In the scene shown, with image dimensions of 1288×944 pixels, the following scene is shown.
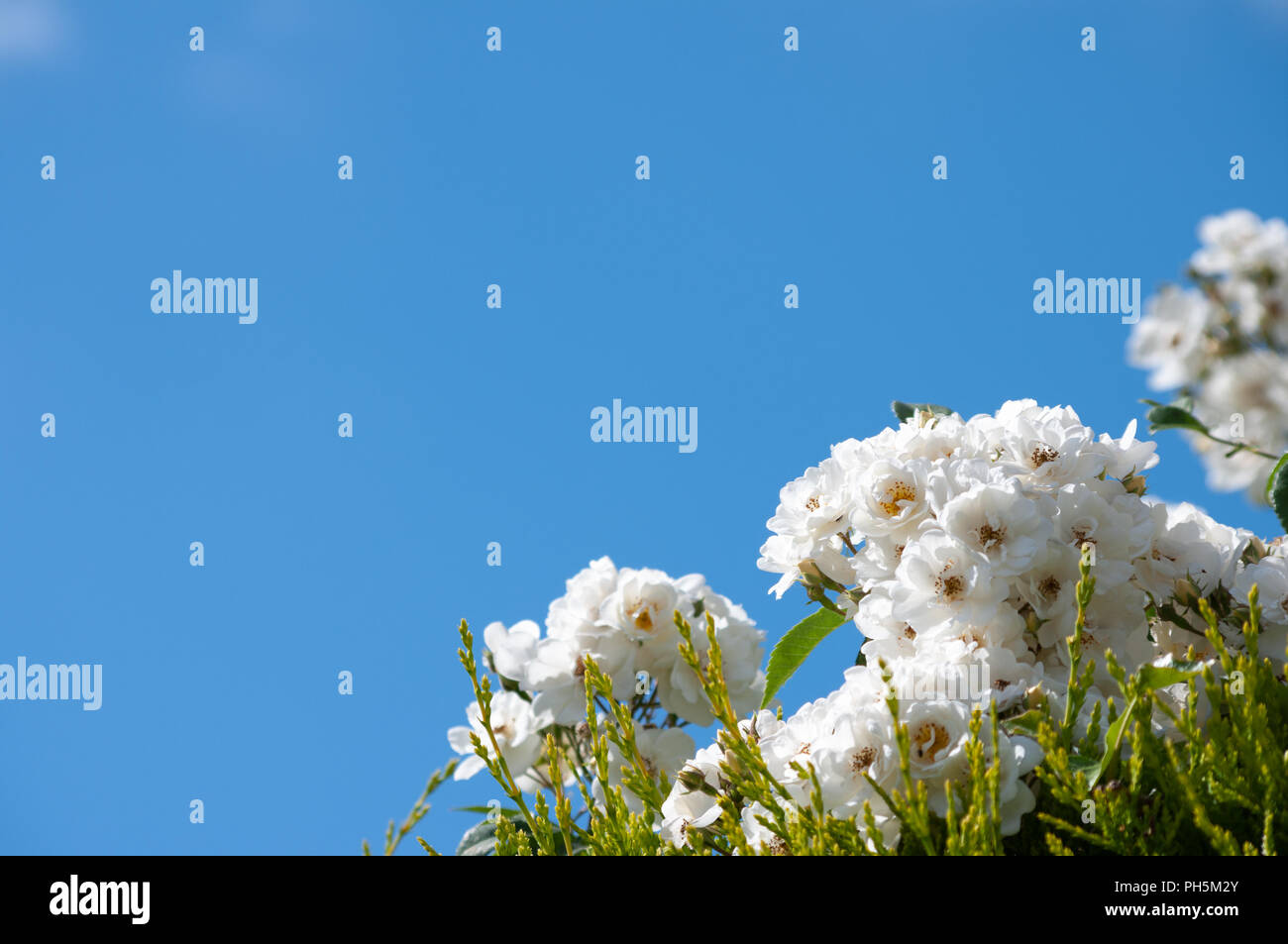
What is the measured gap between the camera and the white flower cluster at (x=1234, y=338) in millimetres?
2850

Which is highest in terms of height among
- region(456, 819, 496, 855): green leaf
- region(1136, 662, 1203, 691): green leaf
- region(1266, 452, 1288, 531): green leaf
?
region(1266, 452, 1288, 531): green leaf

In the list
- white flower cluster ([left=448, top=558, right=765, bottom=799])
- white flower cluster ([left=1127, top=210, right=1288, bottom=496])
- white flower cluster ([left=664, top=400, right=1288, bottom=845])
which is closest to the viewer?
white flower cluster ([left=664, top=400, right=1288, bottom=845])

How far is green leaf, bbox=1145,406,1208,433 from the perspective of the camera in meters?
1.52

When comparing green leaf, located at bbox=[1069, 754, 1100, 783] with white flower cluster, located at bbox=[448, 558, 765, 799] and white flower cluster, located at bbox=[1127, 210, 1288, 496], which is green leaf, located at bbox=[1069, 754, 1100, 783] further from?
white flower cluster, located at bbox=[1127, 210, 1288, 496]

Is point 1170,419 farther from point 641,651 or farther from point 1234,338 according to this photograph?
point 1234,338

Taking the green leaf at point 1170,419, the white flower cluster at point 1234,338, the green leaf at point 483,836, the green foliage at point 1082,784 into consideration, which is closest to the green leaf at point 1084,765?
the green foliage at point 1082,784

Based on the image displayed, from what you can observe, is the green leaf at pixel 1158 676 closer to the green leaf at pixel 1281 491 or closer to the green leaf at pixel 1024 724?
the green leaf at pixel 1024 724

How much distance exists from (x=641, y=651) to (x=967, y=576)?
0.65m

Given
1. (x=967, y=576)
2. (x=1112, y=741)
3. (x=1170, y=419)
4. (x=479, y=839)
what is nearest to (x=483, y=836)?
(x=479, y=839)

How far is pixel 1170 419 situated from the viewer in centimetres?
153

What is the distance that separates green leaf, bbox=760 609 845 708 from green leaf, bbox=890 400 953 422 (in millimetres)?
352

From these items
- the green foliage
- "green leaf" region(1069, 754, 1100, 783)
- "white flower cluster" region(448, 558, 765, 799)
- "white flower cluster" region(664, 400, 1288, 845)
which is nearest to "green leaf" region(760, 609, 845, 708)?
"white flower cluster" region(664, 400, 1288, 845)
